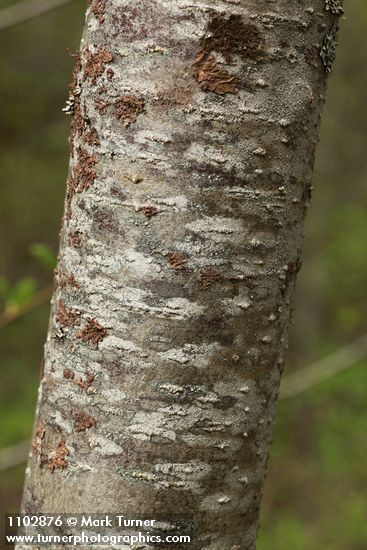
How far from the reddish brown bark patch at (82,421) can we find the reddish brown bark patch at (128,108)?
51cm

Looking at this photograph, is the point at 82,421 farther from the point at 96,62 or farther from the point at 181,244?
the point at 96,62

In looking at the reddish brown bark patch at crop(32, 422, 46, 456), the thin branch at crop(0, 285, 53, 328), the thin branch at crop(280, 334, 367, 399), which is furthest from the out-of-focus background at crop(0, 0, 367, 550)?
the reddish brown bark patch at crop(32, 422, 46, 456)

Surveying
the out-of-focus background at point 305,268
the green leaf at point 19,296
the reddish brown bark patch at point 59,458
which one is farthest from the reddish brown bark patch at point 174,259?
the out-of-focus background at point 305,268

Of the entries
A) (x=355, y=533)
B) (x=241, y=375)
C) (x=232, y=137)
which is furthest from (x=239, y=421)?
(x=355, y=533)

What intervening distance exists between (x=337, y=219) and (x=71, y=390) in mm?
6384

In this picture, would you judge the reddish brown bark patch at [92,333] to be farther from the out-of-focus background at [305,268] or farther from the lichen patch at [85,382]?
the out-of-focus background at [305,268]

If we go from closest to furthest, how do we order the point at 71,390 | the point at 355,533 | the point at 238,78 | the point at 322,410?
1. the point at 238,78
2. the point at 71,390
3. the point at 355,533
4. the point at 322,410

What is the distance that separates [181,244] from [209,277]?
0.07 m

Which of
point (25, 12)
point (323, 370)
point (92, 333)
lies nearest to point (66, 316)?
point (92, 333)

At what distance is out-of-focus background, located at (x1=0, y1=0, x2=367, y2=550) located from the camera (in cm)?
632

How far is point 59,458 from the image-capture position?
1237 mm

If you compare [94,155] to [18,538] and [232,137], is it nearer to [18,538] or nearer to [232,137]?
[232,137]

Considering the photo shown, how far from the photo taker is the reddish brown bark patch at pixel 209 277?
114 cm

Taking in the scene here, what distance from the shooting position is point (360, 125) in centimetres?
761
